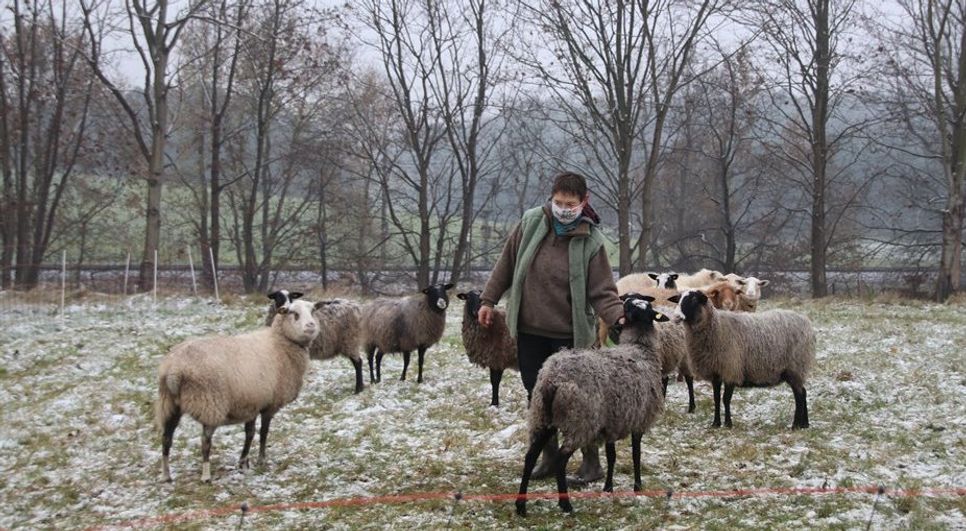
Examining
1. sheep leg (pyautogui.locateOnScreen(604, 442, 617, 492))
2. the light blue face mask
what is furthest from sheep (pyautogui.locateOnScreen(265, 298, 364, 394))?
the light blue face mask

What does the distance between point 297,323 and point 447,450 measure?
1939mm

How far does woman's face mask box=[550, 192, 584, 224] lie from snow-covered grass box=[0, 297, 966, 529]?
2.08 metres

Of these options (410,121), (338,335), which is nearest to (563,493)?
(338,335)

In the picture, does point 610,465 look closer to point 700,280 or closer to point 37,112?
point 700,280

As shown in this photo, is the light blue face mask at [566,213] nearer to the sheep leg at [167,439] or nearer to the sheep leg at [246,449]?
the sheep leg at [246,449]

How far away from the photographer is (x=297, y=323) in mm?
7715

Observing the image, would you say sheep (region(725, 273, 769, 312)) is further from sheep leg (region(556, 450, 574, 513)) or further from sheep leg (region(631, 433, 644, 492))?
sheep leg (region(556, 450, 574, 513))

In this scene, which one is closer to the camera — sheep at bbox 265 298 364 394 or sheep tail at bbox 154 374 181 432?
sheep tail at bbox 154 374 181 432

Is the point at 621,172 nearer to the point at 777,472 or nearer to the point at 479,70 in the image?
the point at 479,70

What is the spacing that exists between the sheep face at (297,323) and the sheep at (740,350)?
3.93m

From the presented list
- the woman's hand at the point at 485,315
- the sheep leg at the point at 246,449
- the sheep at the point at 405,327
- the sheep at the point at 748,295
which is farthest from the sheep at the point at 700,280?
the sheep leg at the point at 246,449

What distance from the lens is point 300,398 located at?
10.2 metres

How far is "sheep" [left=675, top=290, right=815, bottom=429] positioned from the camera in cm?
827

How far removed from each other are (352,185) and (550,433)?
106 ft
